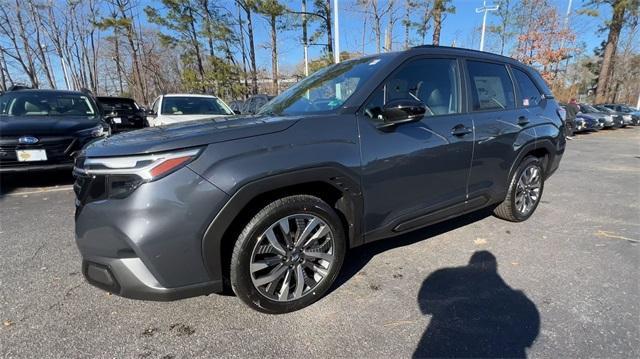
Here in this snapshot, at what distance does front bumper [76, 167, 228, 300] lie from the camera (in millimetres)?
1896

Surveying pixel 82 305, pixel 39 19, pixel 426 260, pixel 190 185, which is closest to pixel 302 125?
pixel 190 185

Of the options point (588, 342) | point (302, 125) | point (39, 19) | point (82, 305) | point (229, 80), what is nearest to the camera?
point (588, 342)

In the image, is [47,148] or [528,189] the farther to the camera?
[47,148]

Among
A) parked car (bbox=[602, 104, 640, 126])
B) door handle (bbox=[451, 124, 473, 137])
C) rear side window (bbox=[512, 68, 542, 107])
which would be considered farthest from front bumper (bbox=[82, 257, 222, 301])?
parked car (bbox=[602, 104, 640, 126])

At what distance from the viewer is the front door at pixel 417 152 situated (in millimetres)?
2557

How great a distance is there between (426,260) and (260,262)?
1665mm

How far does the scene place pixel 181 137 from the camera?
6.64 ft

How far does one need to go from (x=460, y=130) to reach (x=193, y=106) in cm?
738

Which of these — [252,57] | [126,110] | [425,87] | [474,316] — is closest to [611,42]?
[252,57]

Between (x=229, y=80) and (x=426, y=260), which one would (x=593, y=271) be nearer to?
(x=426, y=260)

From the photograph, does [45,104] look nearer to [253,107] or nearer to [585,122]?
[253,107]

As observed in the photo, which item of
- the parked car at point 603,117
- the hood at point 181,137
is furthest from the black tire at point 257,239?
the parked car at point 603,117

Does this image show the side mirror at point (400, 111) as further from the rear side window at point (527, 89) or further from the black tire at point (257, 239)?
the rear side window at point (527, 89)

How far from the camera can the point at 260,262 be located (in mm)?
2262
